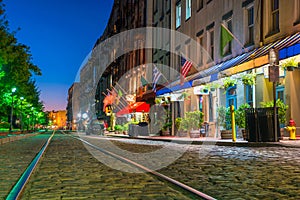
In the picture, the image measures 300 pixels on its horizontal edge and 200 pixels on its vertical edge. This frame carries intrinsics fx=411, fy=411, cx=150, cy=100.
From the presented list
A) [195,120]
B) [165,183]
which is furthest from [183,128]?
[165,183]

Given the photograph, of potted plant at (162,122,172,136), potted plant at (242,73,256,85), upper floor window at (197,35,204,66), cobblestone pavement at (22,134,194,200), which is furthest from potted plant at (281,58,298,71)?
potted plant at (162,122,172,136)

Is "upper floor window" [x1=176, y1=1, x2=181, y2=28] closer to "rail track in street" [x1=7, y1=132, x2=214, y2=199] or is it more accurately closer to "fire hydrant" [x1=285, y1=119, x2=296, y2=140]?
"fire hydrant" [x1=285, y1=119, x2=296, y2=140]

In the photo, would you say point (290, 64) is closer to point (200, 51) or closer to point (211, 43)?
point (211, 43)

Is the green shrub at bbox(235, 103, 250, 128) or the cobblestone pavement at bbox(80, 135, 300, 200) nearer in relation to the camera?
the cobblestone pavement at bbox(80, 135, 300, 200)

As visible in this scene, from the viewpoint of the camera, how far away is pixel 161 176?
7789 mm

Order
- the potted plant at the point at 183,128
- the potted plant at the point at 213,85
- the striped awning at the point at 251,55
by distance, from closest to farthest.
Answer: the striped awning at the point at 251,55, the potted plant at the point at 213,85, the potted plant at the point at 183,128

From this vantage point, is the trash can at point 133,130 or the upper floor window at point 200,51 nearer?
the upper floor window at point 200,51

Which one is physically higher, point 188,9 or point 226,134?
point 188,9

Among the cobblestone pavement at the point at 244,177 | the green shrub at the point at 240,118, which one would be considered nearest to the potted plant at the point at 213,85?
the green shrub at the point at 240,118

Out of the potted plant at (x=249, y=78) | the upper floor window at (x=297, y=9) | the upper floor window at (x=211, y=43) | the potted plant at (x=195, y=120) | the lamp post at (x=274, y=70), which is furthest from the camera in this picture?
the upper floor window at (x=211, y=43)

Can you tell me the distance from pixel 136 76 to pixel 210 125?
27.0 metres

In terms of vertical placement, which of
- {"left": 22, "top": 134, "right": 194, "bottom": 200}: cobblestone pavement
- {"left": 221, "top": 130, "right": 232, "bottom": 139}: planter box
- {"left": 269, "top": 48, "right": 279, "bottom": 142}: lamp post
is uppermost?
{"left": 269, "top": 48, "right": 279, "bottom": 142}: lamp post

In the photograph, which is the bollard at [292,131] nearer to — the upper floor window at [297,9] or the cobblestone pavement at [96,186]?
the upper floor window at [297,9]

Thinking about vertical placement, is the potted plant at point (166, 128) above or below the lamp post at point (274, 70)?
below
